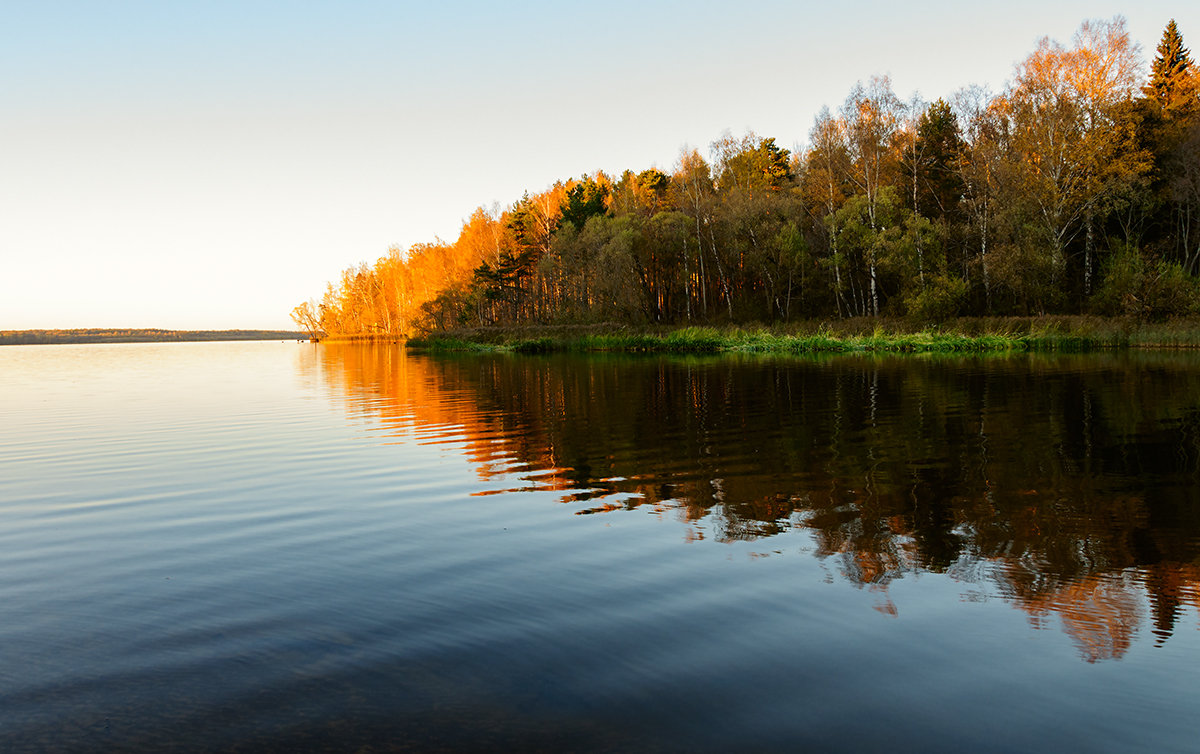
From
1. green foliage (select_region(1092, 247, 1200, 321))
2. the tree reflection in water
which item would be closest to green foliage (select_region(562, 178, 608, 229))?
green foliage (select_region(1092, 247, 1200, 321))

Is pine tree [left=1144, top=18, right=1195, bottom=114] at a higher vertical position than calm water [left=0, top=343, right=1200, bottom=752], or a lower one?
higher

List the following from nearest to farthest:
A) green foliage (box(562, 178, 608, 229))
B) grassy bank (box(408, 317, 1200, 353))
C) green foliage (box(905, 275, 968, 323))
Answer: grassy bank (box(408, 317, 1200, 353)) < green foliage (box(905, 275, 968, 323)) < green foliage (box(562, 178, 608, 229))

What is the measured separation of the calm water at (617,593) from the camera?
159 inches

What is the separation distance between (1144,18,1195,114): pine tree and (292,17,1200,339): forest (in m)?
0.13

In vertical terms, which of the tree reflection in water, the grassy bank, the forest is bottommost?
the tree reflection in water

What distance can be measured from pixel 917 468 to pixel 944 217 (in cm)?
4966

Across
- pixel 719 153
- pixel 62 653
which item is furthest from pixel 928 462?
pixel 719 153

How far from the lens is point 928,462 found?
1152 centimetres

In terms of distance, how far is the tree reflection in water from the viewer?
6.41 metres

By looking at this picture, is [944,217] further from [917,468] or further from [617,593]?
[617,593]

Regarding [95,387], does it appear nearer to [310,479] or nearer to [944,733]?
[310,479]

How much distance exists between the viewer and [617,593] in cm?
617

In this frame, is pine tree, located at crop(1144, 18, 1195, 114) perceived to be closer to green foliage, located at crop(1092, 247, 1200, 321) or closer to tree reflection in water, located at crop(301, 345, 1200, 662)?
green foliage, located at crop(1092, 247, 1200, 321)

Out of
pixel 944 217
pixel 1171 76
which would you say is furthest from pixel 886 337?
pixel 1171 76
